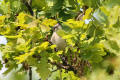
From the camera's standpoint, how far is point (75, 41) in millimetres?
1427

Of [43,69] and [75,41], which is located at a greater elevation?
[75,41]

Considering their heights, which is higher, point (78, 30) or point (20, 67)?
point (78, 30)

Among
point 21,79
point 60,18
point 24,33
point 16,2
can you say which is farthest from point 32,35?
point 16,2

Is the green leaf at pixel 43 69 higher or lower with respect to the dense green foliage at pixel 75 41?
lower

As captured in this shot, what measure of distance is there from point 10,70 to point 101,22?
0.86 meters

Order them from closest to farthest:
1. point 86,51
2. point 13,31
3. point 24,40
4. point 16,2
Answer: point 86,51 < point 24,40 < point 13,31 < point 16,2

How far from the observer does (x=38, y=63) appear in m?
1.43

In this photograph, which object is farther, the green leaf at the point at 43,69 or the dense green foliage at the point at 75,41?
the green leaf at the point at 43,69

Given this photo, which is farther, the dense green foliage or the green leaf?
the green leaf

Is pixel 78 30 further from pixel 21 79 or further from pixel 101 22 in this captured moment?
pixel 21 79

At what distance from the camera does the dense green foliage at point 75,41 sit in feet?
3.41

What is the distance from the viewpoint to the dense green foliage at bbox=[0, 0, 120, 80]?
1040 millimetres

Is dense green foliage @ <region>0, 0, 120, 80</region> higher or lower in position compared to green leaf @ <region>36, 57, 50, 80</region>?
higher

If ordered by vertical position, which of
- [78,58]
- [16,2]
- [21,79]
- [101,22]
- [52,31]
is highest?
[16,2]
